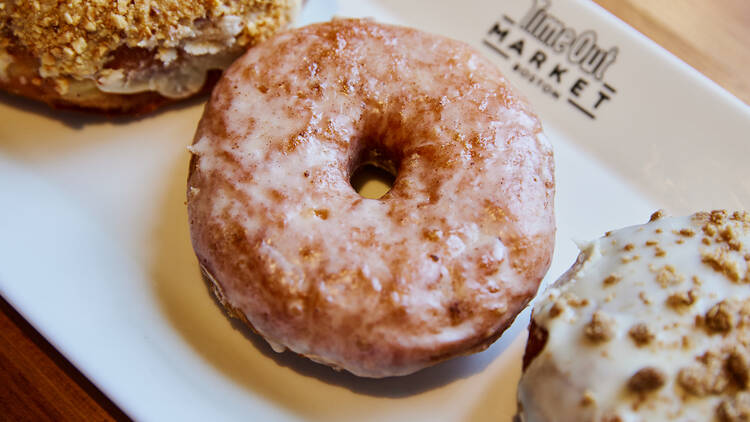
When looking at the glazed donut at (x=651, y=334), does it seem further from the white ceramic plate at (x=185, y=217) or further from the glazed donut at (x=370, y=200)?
the white ceramic plate at (x=185, y=217)

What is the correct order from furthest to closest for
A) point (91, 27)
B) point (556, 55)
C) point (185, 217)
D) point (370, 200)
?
point (556, 55) < point (185, 217) < point (91, 27) < point (370, 200)

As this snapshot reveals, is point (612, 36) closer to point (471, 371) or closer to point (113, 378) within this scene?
point (471, 371)

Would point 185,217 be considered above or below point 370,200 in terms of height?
below

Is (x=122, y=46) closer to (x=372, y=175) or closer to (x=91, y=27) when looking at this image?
(x=91, y=27)

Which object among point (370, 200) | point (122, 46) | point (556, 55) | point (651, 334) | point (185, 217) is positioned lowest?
point (185, 217)

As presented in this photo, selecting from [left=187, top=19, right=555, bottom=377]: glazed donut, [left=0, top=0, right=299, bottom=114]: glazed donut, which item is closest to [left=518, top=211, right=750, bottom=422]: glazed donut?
[left=187, top=19, right=555, bottom=377]: glazed donut

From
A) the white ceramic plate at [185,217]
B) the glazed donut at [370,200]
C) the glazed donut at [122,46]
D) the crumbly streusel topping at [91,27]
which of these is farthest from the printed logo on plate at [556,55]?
the crumbly streusel topping at [91,27]

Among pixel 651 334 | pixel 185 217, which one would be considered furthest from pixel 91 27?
pixel 651 334
